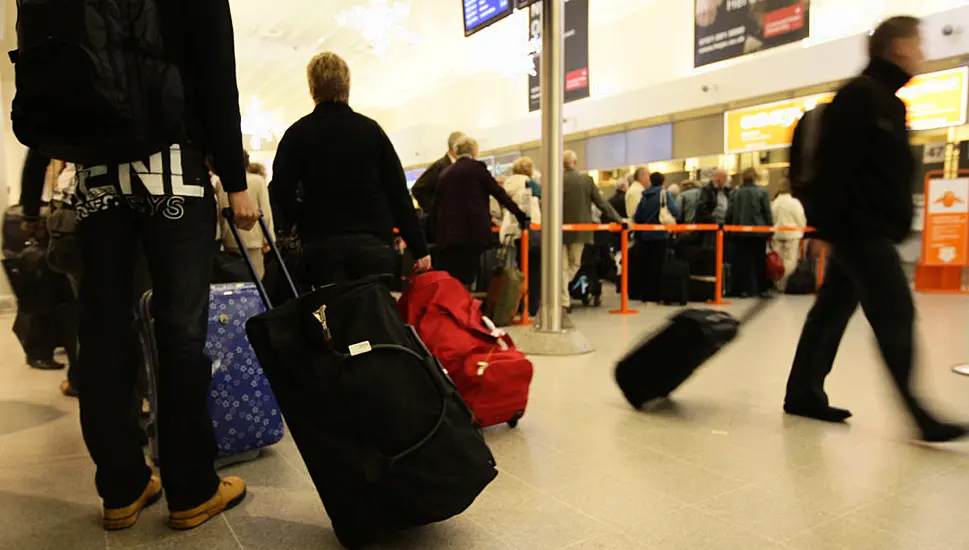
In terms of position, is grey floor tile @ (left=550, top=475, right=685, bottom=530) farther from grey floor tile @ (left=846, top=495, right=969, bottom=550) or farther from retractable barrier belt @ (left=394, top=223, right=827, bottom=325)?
retractable barrier belt @ (left=394, top=223, right=827, bottom=325)

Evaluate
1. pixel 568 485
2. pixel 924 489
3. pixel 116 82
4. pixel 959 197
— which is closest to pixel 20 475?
pixel 116 82

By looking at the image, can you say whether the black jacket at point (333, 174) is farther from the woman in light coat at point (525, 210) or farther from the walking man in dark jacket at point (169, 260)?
the woman in light coat at point (525, 210)

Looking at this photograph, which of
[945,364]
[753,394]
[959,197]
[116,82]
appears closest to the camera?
[116,82]

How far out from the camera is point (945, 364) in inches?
142

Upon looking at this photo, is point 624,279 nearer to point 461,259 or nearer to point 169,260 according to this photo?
point 461,259

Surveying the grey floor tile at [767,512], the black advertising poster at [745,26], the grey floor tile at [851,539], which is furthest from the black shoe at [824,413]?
the black advertising poster at [745,26]

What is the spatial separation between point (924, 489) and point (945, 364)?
2178mm

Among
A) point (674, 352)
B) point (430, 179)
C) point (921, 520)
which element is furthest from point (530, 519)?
point (430, 179)

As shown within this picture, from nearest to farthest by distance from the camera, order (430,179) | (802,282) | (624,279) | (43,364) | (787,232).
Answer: (43,364) < (430,179) < (624,279) < (802,282) < (787,232)

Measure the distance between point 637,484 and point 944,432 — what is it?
1.15m

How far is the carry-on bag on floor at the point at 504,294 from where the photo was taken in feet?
17.2

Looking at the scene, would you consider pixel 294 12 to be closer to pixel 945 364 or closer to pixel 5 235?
pixel 5 235

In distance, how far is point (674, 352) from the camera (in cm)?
269

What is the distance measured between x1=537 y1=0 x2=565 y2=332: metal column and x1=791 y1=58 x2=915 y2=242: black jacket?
1.96m
